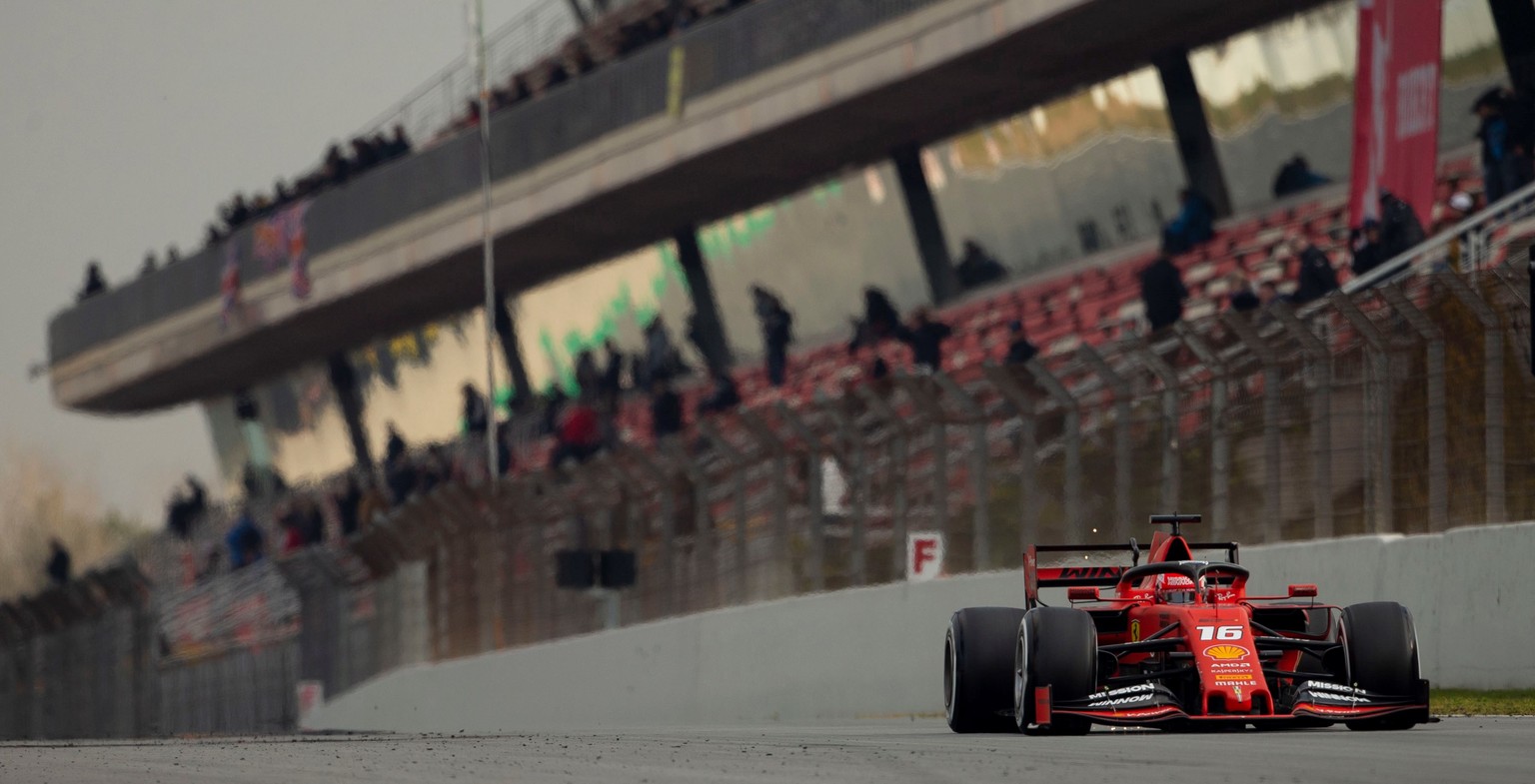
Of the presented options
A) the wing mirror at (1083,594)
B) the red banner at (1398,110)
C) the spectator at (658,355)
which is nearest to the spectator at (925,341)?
the red banner at (1398,110)

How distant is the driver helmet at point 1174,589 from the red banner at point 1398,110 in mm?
10040

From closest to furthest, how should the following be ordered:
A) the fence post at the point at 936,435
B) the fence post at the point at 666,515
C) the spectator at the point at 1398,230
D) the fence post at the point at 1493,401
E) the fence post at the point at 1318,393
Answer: the fence post at the point at 1493,401 < the fence post at the point at 1318,393 < the fence post at the point at 936,435 < the fence post at the point at 666,515 < the spectator at the point at 1398,230

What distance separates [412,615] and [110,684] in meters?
7.10

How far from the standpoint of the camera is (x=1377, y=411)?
13664 mm

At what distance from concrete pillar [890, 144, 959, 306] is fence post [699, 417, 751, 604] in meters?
14.1

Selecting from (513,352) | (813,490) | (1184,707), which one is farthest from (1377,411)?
(513,352)

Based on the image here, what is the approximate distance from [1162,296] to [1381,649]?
11.6 metres

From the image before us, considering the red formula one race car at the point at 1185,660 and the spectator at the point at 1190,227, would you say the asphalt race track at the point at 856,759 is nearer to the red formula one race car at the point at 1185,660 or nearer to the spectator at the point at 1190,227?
the red formula one race car at the point at 1185,660

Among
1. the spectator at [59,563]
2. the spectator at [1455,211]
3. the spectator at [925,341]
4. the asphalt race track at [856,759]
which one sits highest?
the spectator at [1455,211]

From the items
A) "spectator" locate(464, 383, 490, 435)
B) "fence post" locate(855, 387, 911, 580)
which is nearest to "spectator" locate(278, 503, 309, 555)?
"spectator" locate(464, 383, 490, 435)

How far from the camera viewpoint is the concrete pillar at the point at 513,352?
42.9 metres

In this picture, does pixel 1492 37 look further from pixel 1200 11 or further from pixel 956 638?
pixel 956 638

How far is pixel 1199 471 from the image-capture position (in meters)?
14.5

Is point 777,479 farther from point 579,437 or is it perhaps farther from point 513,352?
point 513,352
